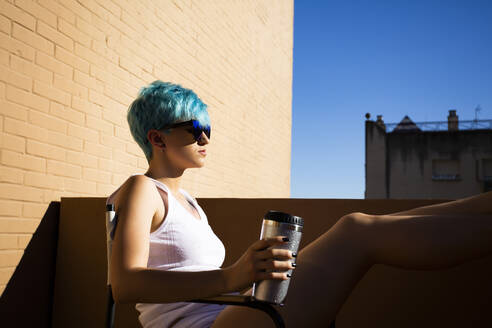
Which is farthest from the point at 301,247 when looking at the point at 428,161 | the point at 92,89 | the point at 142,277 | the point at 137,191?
the point at 428,161

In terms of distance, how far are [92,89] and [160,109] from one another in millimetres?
1825

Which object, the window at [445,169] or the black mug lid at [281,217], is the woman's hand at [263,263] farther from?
the window at [445,169]

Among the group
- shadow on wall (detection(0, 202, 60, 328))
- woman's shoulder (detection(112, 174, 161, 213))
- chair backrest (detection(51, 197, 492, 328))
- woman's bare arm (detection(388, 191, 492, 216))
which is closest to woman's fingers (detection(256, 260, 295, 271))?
woman's shoulder (detection(112, 174, 161, 213))

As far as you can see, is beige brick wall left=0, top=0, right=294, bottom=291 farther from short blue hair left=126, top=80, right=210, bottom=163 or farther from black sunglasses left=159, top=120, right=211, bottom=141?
black sunglasses left=159, top=120, right=211, bottom=141

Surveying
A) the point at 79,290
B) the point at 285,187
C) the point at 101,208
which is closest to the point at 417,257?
the point at 101,208

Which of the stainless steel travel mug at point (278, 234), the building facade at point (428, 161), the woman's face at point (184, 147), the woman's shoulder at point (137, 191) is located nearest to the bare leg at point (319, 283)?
the stainless steel travel mug at point (278, 234)

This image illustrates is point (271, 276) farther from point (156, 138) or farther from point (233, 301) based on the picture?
point (156, 138)

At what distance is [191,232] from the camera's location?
147 centimetres

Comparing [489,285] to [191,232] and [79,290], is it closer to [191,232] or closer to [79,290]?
[191,232]

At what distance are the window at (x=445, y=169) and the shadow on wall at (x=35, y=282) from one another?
87.6ft

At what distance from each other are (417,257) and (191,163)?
0.83 m

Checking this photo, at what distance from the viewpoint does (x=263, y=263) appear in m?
1.01

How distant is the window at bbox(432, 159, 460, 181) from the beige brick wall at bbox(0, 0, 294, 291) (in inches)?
923

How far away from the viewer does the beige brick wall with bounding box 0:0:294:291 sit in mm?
2574
